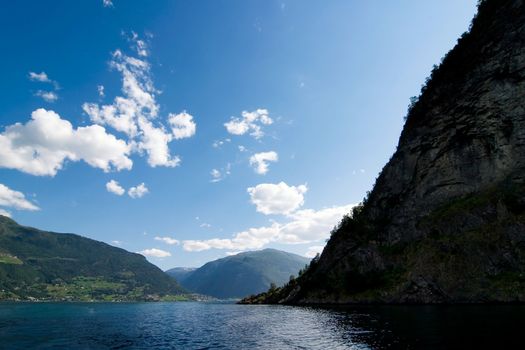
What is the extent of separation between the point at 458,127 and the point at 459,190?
2245cm

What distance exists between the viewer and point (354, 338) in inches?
1767

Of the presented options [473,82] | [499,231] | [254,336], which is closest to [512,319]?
[254,336]

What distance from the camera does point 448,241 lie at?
346ft

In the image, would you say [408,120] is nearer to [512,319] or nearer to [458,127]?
[458,127]

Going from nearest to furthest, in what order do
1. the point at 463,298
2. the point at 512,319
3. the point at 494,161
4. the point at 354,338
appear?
1. the point at 354,338
2. the point at 512,319
3. the point at 463,298
4. the point at 494,161

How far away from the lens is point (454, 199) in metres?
118

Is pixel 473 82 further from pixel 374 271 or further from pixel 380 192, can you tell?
pixel 374 271

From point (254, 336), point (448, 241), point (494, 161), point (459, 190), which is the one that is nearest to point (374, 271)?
point (448, 241)

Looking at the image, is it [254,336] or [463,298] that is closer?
[254,336]

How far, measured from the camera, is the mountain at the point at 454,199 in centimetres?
9638

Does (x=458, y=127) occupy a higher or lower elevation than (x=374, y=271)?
higher

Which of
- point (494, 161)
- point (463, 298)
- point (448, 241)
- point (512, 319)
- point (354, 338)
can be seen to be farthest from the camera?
Answer: point (494, 161)

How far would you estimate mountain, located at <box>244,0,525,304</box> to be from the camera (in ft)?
316

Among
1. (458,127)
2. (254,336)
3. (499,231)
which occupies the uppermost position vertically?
(458,127)
